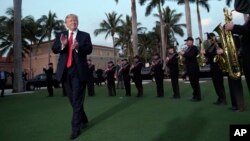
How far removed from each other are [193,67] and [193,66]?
0.03 meters

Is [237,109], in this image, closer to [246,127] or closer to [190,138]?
[190,138]

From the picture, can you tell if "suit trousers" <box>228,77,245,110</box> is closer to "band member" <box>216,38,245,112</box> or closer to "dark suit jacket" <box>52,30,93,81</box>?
"band member" <box>216,38,245,112</box>

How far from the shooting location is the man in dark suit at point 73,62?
19.6 feet

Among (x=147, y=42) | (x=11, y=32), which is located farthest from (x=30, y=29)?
(x=147, y=42)

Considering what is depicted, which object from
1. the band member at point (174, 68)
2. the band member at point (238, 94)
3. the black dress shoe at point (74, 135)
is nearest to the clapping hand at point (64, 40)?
the black dress shoe at point (74, 135)

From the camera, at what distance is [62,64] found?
6059 mm

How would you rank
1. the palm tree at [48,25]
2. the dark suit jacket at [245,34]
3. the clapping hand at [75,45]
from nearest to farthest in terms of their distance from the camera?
the dark suit jacket at [245,34] < the clapping hand at [75,45] < the palm tree at [48,25]

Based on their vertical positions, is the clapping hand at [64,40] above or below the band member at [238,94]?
above

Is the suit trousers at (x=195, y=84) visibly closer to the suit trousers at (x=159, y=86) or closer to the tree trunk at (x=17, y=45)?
the suit trousers at (x=159, y=86)

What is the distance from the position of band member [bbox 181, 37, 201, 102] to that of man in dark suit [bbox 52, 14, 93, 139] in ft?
16.9

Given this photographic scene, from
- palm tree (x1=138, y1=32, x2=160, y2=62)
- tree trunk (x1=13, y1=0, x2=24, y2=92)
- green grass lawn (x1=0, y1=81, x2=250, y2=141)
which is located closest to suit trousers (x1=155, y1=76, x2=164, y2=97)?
green grass lawn (x1=0, y1=81, x2=250, y2=141)

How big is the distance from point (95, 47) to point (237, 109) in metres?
71.1

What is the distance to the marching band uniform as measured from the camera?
1050 centimetres

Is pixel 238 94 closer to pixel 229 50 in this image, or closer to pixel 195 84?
pixel 229 50
